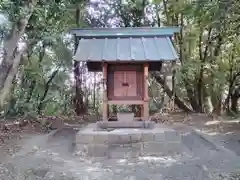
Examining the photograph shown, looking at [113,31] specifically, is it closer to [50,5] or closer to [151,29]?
[151,29]

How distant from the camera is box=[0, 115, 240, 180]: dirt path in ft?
14.7

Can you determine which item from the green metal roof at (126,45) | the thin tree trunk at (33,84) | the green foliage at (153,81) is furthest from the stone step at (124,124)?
the thin tree trunk at (33,84)

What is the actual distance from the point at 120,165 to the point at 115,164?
108 mm

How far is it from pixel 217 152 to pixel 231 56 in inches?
270


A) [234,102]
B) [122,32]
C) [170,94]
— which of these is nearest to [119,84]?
[122,32]

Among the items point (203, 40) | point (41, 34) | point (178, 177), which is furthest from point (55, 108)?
point (178, 177)

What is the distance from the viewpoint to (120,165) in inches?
203

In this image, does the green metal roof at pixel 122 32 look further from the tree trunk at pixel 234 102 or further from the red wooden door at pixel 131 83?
the tree trunk at pixel 234 102

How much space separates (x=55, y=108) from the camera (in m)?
13.2

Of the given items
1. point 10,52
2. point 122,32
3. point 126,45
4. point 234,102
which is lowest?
point 234,102

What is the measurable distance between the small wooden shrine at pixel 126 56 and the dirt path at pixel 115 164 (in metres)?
1.36

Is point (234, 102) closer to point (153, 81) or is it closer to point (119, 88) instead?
point (153, 81)

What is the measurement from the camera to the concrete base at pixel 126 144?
5.77m

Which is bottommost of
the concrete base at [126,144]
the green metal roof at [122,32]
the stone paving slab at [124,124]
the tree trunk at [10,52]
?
the concrete base at [126,144]
